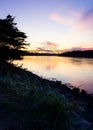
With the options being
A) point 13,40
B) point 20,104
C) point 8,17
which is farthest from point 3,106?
point 8,17

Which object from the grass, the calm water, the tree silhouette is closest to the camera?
the grass

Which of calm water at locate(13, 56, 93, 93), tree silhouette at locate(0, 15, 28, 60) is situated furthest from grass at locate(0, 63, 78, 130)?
tree silhouette at locate(0, 15, 28, 60)

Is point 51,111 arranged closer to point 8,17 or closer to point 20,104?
point 20,104

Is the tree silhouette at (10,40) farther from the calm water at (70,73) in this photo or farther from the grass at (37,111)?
the grass at (37,111)

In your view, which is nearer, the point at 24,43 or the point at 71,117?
the point at 71,117

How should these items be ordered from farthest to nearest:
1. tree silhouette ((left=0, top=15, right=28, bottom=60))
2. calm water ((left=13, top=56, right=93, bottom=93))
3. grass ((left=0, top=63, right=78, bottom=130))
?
calm water ((left=13, top=56, right=93, bottom=93)) → tree silhouette ((left=0, top=15, right=28, bottom=60)) → grass ((left=0, top=63, right=78, bottom=130))

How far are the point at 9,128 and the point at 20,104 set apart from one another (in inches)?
38.7

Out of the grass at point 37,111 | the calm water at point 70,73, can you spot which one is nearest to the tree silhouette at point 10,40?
the calm water at point 70,73

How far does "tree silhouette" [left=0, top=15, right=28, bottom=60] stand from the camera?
66.7 ft

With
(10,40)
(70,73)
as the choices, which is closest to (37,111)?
(10,40)

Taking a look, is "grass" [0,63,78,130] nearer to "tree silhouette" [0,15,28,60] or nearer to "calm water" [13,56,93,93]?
"calm water" [13,56,93,93]

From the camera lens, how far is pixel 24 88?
6.97 m

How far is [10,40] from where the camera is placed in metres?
20.8

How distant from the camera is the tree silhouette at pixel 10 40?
2032 centimetres
